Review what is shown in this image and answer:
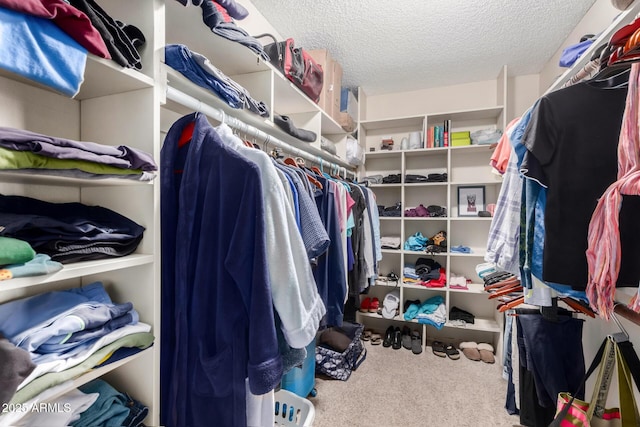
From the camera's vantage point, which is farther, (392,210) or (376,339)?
(392,210)

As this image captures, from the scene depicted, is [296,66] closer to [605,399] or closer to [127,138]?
[127,138]

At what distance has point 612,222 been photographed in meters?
0.69

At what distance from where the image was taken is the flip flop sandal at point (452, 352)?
250 centimetres

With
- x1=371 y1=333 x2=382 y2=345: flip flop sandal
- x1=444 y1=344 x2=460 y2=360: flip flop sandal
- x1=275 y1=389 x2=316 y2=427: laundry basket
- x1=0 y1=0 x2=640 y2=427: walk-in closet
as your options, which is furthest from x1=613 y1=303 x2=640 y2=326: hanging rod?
x1=371 y1=333 x2=382 y2=345: flip flop sandal

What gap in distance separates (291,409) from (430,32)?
2.63 m

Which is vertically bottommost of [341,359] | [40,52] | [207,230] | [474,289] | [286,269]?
[341,359]

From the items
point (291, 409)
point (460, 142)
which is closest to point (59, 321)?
point (291, 409)

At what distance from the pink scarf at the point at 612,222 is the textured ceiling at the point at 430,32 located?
150cm

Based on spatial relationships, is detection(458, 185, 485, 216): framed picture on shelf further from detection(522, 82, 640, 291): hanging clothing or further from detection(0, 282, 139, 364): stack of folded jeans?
detection(0, 282, 139, 364): stack of folded jeans

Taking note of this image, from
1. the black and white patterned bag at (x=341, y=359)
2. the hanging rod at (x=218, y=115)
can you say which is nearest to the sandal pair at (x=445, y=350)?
the black and white patterned bag at (x=341, y=359)

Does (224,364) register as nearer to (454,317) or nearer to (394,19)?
(394,19)

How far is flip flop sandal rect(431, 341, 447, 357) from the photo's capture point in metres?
2.56

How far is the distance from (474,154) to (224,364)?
2972 millimetres

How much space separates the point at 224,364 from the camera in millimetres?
776
